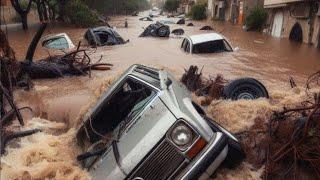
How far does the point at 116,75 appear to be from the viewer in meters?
11.9

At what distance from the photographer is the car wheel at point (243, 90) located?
8.05 meters

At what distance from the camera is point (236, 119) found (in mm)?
7164

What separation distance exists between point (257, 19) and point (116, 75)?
25.1 meters

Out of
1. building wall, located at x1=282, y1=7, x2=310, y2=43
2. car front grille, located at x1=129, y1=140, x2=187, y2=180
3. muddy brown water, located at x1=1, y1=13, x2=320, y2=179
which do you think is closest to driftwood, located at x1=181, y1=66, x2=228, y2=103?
muddy brown water, located at x1=1, y1=13, x2=320, y2=179

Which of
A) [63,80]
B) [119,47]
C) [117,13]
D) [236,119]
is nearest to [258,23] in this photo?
[119,47]

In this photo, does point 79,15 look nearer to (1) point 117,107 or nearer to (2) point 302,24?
(2) point 302,24

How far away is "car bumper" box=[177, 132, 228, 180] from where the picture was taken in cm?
381

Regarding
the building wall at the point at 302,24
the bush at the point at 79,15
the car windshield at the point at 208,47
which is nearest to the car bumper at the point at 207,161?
the car windshield at the point at 208,47

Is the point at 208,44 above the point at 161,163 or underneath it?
underneath

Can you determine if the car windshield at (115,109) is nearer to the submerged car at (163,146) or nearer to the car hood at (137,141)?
the submerged car at (163,146)

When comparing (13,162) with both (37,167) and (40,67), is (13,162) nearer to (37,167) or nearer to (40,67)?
(37,167)

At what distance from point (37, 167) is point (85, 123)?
71 cm

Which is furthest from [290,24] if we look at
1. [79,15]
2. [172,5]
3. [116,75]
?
[172,5]

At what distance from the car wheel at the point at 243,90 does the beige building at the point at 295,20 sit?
15.9 meters
